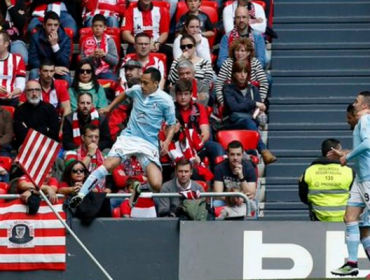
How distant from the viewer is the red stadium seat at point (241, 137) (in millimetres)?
18859

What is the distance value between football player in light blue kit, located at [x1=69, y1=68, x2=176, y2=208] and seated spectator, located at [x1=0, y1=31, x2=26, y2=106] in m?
2.74

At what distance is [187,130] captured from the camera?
60.9 ft

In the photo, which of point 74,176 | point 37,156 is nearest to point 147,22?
point 74,176

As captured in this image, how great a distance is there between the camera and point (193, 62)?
776 inches

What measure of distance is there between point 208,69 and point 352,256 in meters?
4.68

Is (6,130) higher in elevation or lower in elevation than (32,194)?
higher

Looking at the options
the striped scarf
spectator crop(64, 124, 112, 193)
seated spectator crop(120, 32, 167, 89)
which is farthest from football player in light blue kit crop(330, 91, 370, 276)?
seated spectator crop(120, 32, 167, 89)

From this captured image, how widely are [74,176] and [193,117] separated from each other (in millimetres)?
2004

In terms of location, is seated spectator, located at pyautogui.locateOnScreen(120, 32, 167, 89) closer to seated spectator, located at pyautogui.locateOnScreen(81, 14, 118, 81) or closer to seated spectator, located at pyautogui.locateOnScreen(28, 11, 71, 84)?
seated spectator, located at pyautogui.locateOnScreen(81, 14, 118, 81)

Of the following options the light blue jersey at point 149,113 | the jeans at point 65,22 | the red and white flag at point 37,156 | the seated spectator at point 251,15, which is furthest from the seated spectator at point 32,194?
the seated spectator at point 251,15

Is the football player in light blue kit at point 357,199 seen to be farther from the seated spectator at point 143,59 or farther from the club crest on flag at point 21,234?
the seated spectator at point 143,59

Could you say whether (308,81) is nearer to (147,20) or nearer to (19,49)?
(147,20)

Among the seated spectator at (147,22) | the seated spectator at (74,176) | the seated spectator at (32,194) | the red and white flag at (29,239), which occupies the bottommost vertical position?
the red and white flag at (29,239)

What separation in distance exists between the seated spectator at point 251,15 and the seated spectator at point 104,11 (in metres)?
1.48
